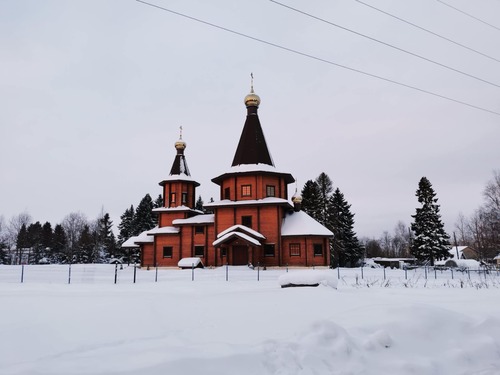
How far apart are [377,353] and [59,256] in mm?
70588

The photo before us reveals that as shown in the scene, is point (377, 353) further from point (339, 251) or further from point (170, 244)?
point (339, 251)

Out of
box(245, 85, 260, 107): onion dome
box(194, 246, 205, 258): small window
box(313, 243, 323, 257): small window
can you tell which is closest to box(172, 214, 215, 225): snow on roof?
box(194, 246, 205, 258): small window

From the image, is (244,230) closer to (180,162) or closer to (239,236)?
(239,236)

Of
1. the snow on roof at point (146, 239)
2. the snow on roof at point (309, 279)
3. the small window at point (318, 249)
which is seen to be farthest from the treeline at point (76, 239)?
the snow on roof at point (309, 279)

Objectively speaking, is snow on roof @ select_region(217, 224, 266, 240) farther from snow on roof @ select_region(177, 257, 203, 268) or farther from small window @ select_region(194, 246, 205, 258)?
small window @ select_region(194, 246, 205, 258)

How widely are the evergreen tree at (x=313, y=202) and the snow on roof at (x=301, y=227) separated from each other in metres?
13.6

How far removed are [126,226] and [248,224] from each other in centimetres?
3772

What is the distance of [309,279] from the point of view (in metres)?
12.6

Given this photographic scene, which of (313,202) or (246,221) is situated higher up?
(313,202)

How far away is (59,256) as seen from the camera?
6662 centimetres

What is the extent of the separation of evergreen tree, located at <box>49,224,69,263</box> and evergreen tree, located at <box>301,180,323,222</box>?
41.3 m

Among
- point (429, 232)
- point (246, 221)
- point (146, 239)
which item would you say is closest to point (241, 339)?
point (246, 221)

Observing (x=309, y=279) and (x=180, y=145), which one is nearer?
(x=309, y=279)

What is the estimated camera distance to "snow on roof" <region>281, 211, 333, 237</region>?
31.1m
